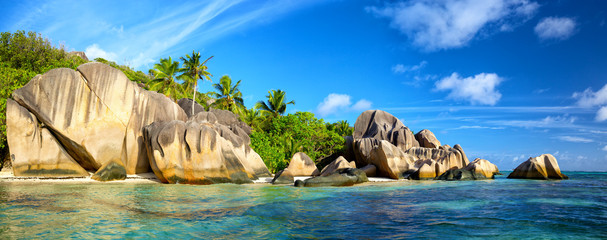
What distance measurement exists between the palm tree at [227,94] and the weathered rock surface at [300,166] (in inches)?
553

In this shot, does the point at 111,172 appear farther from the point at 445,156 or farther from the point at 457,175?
the point at 445,156

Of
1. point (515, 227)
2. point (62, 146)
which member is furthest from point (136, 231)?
point (62, 146)

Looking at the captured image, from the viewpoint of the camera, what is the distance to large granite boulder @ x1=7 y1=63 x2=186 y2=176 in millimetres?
18172

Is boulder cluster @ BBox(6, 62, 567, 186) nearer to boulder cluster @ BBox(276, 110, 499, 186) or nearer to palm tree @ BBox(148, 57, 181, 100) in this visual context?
boulder cluster @ BBox(276, 110, 499, 186)

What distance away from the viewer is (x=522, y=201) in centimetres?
1117

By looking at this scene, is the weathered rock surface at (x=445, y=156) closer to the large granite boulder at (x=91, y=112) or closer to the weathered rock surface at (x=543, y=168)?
the weathered rock surface at (x=543, y=168)

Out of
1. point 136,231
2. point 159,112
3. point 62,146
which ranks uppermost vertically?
point 159,112

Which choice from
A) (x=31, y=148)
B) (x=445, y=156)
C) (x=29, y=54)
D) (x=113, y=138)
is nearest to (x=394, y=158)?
(x=445, y=156)

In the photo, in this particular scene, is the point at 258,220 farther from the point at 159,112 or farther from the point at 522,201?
the point at 159,112

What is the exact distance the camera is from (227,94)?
35531 mm

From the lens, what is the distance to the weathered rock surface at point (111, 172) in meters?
17.9

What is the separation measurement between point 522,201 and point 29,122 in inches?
848

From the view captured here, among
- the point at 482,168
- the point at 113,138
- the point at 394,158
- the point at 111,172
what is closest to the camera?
the point at 111,172

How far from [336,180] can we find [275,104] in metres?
18.2
